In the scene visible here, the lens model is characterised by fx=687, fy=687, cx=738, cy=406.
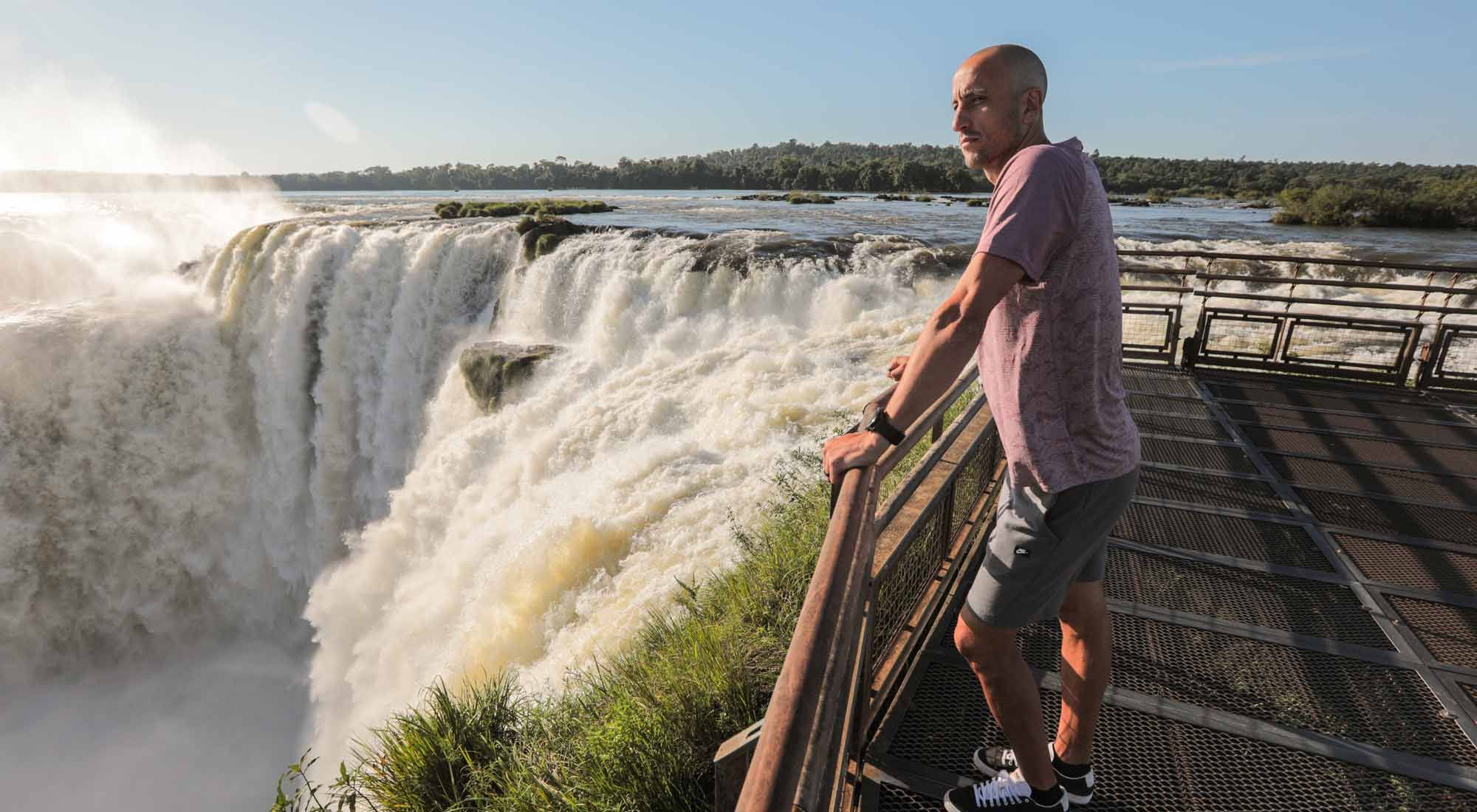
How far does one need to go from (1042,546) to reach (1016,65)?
Result: 113 cm

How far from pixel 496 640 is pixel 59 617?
37.6ft

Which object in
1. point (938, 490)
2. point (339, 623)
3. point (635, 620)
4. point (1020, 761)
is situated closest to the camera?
point (1020, 761)

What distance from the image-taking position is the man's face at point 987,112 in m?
1.54

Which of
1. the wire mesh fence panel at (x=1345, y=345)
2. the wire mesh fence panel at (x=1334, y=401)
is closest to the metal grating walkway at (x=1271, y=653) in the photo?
the wire mesh fence panel at (x=1334, y=401)

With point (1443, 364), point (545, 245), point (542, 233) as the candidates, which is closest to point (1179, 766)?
point (1443, 364)

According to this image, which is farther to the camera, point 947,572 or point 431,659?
point 431,659

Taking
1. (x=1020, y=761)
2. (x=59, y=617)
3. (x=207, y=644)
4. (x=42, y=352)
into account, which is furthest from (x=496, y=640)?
(x=42, y=352)

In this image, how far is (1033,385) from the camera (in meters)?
1.62

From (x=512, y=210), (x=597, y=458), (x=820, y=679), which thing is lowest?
(x=597, y=458)

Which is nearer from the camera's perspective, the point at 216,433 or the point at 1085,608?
the point at 1085,608

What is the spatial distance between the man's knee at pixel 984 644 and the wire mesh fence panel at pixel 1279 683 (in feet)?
4.01

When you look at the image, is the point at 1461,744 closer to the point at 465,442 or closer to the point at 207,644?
the point at 465,442

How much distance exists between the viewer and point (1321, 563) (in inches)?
142

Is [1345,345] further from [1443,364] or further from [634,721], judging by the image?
[634,721]
